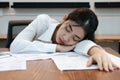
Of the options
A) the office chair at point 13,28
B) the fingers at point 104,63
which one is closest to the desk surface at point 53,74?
the fingers at point 104,63

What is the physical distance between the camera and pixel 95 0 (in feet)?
11.3

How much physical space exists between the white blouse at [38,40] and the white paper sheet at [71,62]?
94 mm

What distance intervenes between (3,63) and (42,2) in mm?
2268

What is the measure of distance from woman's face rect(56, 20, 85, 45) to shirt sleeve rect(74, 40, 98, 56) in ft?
0.12

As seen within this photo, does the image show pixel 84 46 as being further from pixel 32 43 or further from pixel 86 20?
pixel 32 43

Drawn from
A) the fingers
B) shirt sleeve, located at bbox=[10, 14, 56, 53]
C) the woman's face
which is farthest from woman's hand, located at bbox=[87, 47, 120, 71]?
shirt sleeve, located at bbox=[10, 14, 56, 53]

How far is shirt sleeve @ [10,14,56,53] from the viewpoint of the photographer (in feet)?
5.04

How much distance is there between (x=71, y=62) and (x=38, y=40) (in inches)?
20.7

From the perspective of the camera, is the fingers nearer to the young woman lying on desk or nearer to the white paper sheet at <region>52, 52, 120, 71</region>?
the white paper sheet at <region>52, 52, 120, 71</region>

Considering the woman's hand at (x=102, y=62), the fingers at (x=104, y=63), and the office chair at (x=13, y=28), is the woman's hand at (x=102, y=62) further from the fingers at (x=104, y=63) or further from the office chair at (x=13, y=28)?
the office chair at (x=13, y=28)

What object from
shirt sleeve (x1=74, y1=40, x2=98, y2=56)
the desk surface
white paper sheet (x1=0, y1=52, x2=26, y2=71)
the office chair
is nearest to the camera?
the desk surface

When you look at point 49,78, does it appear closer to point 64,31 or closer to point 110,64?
point 110,64

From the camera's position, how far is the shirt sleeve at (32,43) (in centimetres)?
154

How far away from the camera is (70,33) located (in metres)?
1.49
